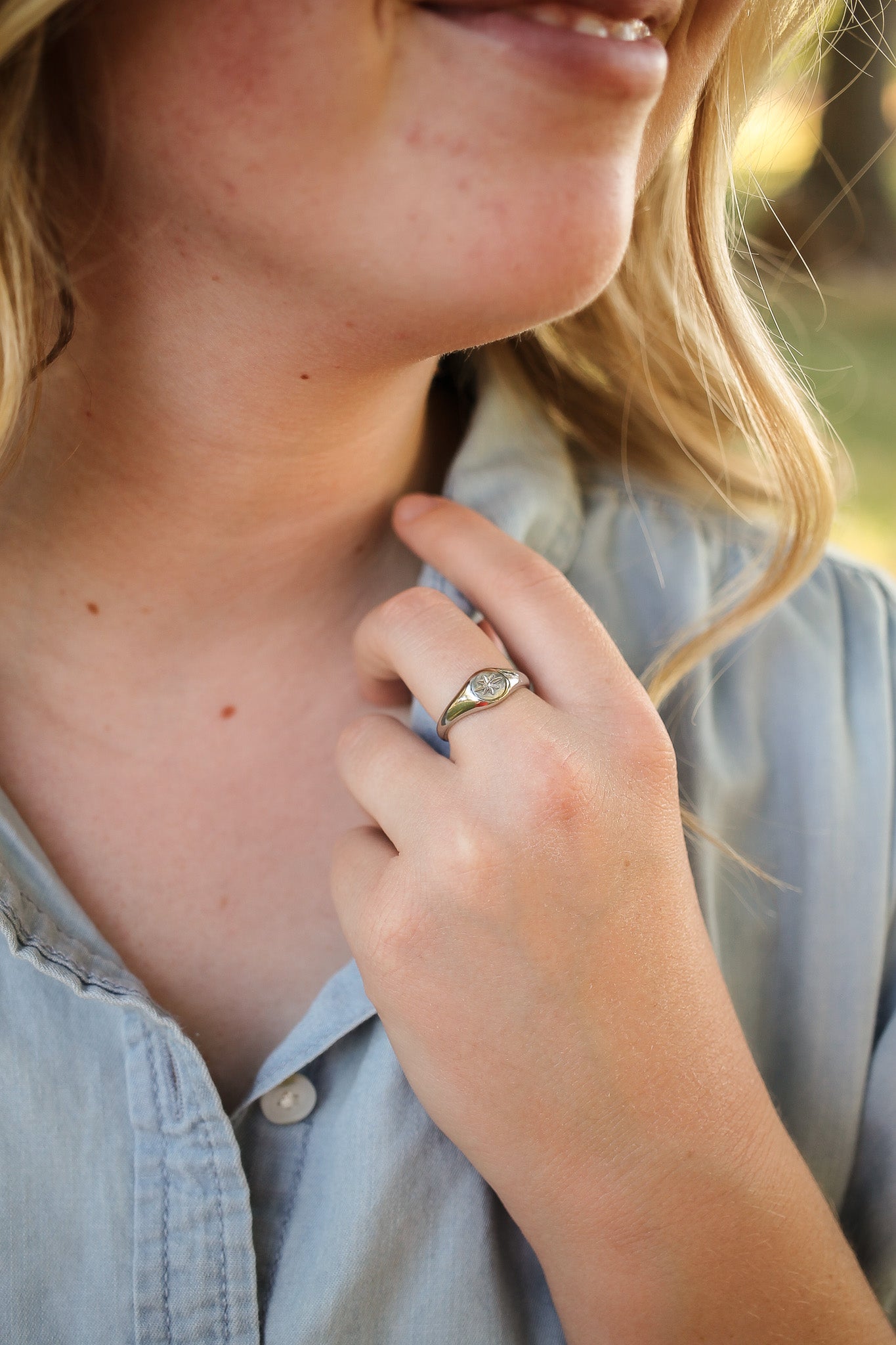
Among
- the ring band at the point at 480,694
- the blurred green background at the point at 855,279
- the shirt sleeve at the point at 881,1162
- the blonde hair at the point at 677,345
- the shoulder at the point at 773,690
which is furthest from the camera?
the blurred green background at the point at 855,279

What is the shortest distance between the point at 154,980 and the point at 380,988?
28 cm

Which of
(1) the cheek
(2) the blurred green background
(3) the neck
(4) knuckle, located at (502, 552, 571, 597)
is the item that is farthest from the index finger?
(2) the blurred green background

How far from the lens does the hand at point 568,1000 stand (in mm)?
830

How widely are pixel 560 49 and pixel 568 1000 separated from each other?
0.75m

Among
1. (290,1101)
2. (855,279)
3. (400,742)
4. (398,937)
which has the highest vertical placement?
(855,279)

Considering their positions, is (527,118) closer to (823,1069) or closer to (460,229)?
(460,229)

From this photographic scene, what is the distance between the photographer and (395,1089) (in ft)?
3.01

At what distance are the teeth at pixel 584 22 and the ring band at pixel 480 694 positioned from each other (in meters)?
0.51

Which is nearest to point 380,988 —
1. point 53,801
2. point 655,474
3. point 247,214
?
point 53,801

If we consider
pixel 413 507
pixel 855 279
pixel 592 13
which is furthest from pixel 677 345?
pixel 855 279

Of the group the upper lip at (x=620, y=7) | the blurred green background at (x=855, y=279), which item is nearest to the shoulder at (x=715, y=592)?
the upper lip at (x=620, y=7)

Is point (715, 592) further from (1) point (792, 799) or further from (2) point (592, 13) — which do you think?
(2) point (592, 13)

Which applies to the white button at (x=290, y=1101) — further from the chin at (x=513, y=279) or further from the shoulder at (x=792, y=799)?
the chin at (x=513, y=279)

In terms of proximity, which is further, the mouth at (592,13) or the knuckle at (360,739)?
the knuckle at (360,739)
